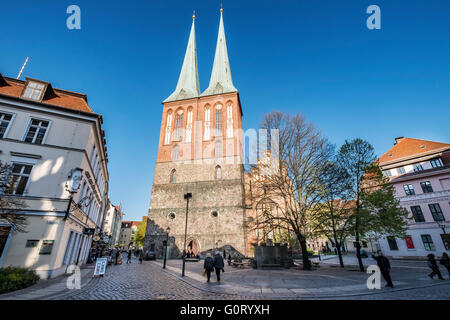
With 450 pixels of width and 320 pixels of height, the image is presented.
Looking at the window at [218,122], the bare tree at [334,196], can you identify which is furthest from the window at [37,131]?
the window at [218,122]

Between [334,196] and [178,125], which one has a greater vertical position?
[178,125]

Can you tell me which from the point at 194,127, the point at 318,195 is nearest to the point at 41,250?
the point at 318,195

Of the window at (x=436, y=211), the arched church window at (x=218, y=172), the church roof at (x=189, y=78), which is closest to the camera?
the window at (x=436, y=211)

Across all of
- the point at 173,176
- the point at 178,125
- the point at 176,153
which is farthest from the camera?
the point at 178,125

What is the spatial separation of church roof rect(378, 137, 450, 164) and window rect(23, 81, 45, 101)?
4079 cm

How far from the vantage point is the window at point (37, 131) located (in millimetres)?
12266

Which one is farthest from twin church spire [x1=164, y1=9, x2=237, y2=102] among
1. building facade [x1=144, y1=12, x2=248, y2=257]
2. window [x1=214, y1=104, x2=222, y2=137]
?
window [x1=214, y1=104, x2=222, y2=137]

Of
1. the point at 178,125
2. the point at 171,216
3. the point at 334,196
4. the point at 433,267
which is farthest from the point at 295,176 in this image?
the point at 178,125

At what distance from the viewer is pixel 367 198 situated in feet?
49.3

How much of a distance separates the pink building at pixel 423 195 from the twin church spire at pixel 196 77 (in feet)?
95.8

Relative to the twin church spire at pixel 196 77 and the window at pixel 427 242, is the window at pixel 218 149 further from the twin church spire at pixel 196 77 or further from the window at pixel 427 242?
the window at pixel 427 242

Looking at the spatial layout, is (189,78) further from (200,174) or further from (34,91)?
(34,91)

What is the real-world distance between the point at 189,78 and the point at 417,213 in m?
45.3
